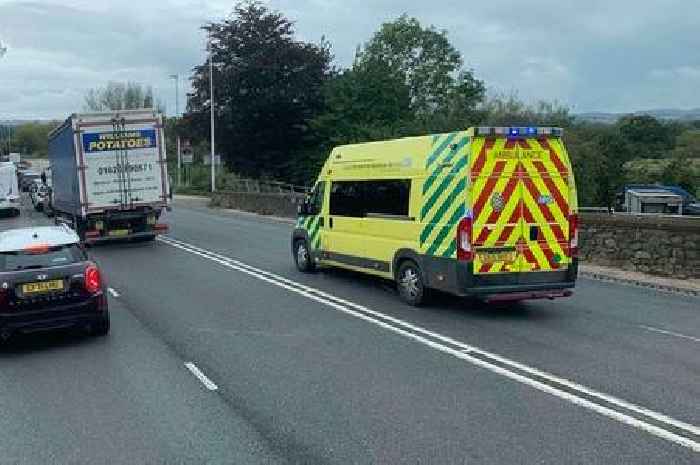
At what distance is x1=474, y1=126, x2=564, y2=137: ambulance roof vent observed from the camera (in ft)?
36.1

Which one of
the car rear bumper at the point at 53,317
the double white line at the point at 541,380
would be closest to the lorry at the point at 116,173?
the double white line at the point at 541,380

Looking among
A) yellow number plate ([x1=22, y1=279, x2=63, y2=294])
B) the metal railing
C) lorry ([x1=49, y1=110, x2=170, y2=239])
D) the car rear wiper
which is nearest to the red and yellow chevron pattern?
yellow number plate ([x1=22, y1=279, x2=63, y2=294])

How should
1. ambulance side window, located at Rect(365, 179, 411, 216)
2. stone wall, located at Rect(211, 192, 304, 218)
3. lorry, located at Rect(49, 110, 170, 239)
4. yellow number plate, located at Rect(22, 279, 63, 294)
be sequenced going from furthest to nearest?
1. stone wall, located at Rect(211, 192, 304, 218)
2. lorry, located at Rect(49, 110, 170, 239)
3. ambulance side window, located at Rect(365, 179, 411, 216)
4. yellow number plate, located at Rect(22, 279, 63, 294)

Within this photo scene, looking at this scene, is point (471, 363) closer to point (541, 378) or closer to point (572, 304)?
point (541, 378)

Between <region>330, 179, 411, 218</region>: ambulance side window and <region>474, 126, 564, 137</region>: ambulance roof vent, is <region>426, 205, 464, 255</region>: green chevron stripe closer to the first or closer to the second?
<region>330, 179, 411, 218</region>: ambulance side window

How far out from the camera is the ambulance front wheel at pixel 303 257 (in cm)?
1590

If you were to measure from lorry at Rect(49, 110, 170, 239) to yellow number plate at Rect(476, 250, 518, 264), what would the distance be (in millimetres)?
13537

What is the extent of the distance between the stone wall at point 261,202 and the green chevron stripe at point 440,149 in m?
18.9

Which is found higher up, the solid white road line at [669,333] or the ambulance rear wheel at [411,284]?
the ambulance rear wheel at [411,284]

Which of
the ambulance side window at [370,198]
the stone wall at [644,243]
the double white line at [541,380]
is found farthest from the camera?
the stone wall at [644,243]

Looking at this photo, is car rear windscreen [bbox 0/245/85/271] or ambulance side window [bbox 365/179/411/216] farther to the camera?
ambulance side window [bbox 365/179/411/216]

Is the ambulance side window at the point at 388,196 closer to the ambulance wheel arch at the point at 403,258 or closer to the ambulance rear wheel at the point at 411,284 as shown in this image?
the ambulance wheel arch at the point at 403,258

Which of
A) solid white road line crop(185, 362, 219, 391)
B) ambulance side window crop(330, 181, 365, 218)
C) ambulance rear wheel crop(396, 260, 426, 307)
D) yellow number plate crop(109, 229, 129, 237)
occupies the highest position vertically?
ambulance side window crop(330, 181, 365, 218)

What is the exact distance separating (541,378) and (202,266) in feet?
36.1
